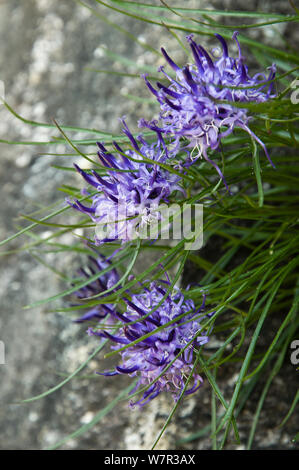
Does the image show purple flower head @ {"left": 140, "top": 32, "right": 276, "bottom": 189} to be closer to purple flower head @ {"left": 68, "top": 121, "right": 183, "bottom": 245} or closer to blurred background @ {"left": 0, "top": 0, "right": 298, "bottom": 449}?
purple flower head @ {"left": 68, "top": 121, "right": 183, "bottom": 245}

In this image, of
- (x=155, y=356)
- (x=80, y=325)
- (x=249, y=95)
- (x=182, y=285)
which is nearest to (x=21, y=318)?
(x=80, y=325)

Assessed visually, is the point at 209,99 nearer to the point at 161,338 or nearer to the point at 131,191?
the point at 131,191

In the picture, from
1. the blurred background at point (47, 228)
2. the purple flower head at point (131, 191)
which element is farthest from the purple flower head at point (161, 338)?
the blurred background at point (47, 228)

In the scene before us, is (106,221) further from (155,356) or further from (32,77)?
(32,77)

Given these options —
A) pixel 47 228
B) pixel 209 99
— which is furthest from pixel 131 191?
pixel 47 228

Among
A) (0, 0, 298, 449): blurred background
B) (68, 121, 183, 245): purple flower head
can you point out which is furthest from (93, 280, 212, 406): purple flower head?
(0, 0, 298, 449): blurred background

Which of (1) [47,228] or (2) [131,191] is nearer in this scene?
(2) [131,191]

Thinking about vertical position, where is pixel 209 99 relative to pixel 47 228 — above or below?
above

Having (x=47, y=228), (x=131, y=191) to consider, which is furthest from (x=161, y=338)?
(x=47, y=228)
